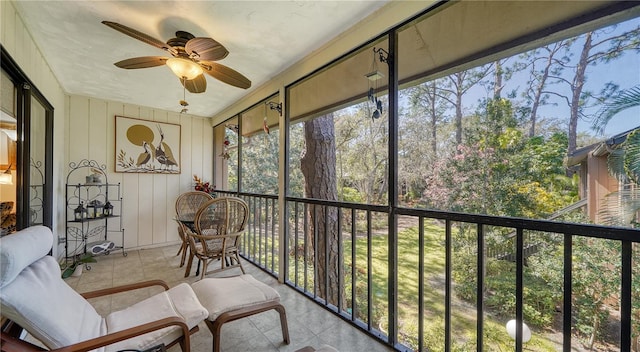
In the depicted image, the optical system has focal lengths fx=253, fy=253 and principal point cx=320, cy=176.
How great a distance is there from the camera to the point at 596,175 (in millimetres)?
1425

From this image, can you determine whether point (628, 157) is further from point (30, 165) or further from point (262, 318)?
point (30, 165)

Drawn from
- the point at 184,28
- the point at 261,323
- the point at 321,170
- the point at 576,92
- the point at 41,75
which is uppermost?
the point at 184,28

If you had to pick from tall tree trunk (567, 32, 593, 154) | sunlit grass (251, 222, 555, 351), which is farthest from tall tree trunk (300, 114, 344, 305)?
tall tree trunk (567, 32, 593, 154)

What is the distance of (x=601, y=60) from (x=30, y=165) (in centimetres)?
450

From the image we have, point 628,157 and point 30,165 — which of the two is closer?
point 628,157

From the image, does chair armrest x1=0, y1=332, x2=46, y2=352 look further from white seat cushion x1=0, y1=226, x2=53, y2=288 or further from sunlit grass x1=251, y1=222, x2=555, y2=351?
sunlit grass x1=251, y1=222, x2=555, y2=351

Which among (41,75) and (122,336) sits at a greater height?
(41,75)

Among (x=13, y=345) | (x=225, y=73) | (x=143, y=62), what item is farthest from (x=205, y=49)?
(x=13, y=345)

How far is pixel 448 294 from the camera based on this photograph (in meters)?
1.70

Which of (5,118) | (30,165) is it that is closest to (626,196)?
(5,118)

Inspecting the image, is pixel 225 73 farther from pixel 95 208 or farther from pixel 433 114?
pixel 95 208

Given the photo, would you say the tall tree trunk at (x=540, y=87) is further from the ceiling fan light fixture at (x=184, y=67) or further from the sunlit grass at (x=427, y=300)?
the ceiling fan light fixture at (x=184, y=67)

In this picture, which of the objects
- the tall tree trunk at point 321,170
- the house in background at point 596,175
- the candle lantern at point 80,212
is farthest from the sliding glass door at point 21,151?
the house in background at point 596,175

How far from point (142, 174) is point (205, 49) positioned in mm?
3577
